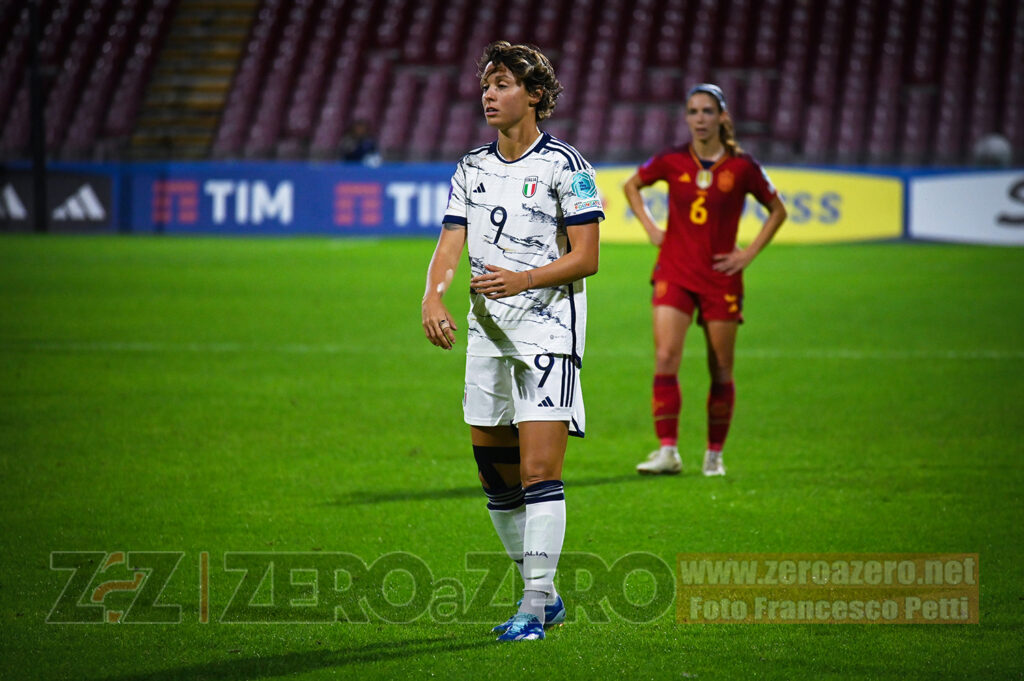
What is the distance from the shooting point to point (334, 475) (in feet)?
21.8

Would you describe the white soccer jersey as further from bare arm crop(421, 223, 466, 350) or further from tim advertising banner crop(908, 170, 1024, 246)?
tim advertising banner crop(908, 170, 1024, 246)

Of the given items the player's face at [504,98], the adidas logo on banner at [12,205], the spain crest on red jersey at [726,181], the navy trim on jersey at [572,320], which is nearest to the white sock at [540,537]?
the navy trim on jersey at [572,320]

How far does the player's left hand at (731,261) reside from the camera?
6734 mm

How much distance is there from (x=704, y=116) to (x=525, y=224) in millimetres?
2844

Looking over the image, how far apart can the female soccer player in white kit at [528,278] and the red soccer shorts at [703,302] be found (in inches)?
107

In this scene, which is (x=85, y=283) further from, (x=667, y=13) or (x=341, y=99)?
(x=667, y=13)

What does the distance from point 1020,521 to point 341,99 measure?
25.3 metres

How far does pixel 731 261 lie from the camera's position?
22.1 ft

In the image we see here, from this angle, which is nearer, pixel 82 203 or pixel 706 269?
pixel 706 269

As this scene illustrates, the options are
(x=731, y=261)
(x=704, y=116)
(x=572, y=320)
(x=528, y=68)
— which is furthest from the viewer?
(x=731, y=261)

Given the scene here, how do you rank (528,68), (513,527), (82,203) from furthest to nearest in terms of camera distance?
(82,203) → (513,527) → (528,68)

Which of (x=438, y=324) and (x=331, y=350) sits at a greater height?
(x=438, y=324)

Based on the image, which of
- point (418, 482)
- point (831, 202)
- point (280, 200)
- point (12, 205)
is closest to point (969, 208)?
point (831, 202)

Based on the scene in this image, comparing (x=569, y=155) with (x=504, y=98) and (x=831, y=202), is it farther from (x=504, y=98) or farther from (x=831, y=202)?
(x=831, y=202)
